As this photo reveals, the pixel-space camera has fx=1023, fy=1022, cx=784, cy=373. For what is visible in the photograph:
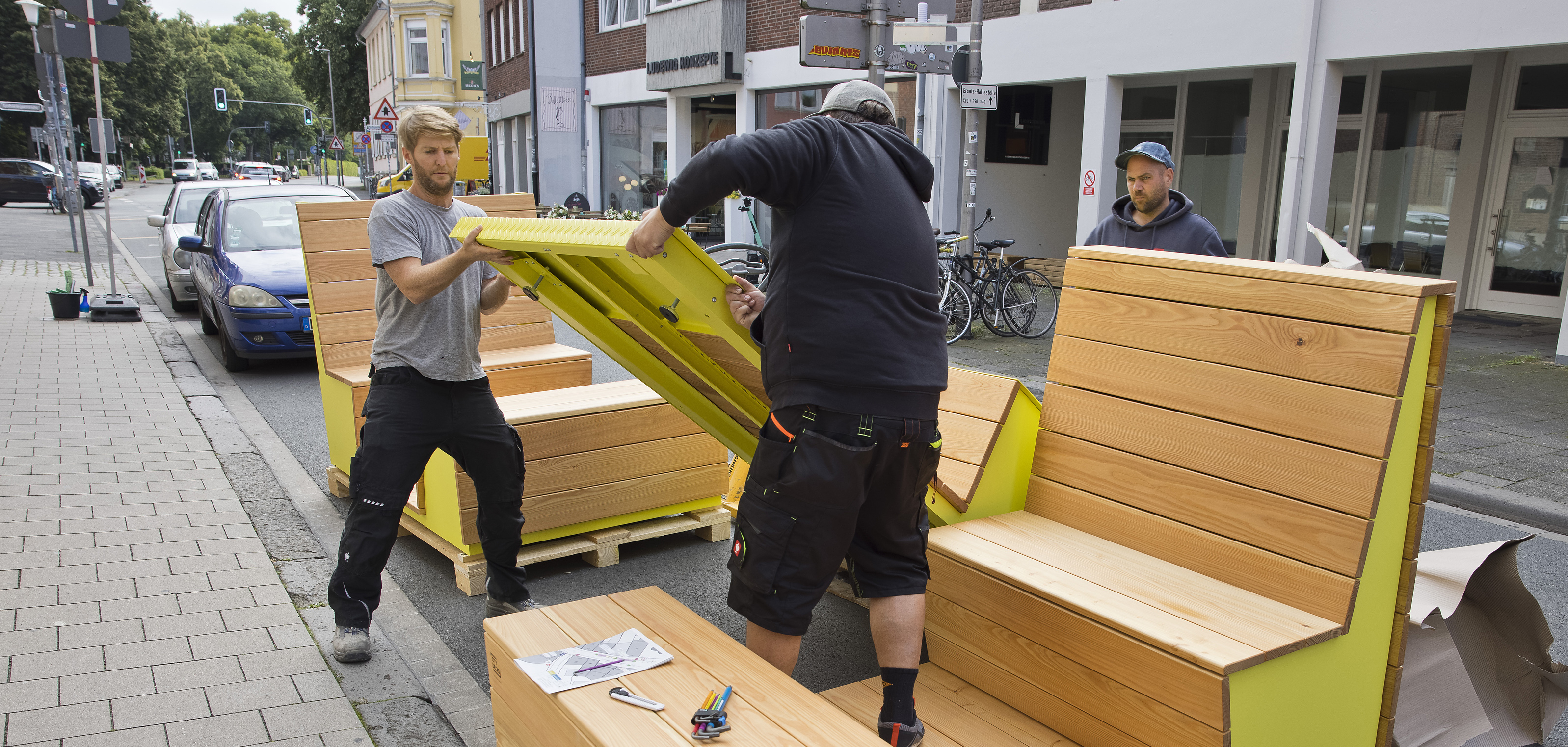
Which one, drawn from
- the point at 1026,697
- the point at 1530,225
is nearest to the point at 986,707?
the point at 1026,697

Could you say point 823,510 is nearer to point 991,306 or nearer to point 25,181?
point 991,306

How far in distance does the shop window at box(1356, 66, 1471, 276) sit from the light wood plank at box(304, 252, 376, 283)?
1331 cm

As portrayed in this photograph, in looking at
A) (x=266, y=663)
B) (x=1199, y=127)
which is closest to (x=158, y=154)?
(x=1199, y=127)

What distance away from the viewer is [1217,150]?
51.7 ft

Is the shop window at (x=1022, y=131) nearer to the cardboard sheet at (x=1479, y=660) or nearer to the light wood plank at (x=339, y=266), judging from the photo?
the light wood plank at (x=339, y=266)

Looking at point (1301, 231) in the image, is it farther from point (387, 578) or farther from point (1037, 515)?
point (387, 578)

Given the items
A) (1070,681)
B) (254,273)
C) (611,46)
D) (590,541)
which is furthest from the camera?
(611,46)

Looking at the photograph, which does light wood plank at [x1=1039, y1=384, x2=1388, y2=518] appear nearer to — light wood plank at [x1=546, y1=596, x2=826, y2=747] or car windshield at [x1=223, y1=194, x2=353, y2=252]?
light wood plank at [x1=546, y1=596, x2=826, y2=747]

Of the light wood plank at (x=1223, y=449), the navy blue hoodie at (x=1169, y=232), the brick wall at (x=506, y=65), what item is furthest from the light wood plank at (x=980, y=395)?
the brick wall at (x=506, y=65)

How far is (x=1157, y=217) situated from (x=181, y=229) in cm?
1293

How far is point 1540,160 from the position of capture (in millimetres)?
12523

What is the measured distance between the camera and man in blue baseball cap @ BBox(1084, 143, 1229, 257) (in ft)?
15.1

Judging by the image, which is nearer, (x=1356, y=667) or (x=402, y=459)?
(x=1356, y=667)

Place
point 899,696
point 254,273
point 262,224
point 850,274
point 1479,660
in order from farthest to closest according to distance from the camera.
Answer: point 262,224, point 254,273, point 1479,660, point 899,696, point 850,274
